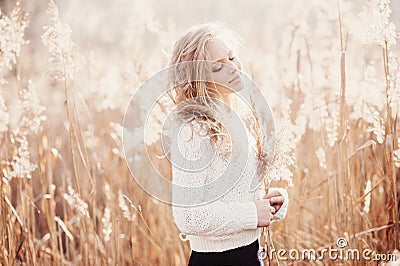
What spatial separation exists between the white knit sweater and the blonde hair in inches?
1.3

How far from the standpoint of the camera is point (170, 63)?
5.23 feet

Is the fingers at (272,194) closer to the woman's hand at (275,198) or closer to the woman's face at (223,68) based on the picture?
the woman's hand at (275,198)

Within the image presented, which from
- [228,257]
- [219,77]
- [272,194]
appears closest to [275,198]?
[272,194]

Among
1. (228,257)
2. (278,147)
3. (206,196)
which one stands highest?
(278,147)

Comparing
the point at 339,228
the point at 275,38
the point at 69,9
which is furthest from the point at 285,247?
the point at 275,38

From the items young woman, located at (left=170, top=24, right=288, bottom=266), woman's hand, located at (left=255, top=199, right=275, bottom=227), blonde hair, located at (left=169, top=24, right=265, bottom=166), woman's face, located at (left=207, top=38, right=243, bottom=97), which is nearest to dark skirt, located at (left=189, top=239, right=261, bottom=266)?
young woman, located at (left=170, top=24, right=288, bottom=266)

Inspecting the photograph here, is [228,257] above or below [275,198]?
below

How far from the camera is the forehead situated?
1.53m

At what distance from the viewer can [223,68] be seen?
5.02ft

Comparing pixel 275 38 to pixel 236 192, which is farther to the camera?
pixel 275 38

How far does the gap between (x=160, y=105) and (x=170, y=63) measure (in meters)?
0.43

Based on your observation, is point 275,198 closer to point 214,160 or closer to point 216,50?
point 214,160

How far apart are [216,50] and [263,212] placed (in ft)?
1.27

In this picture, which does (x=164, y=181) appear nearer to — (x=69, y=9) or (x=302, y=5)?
(x=302, y=5)
